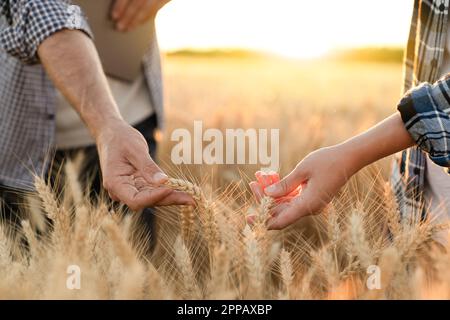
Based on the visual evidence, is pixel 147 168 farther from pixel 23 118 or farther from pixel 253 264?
pixel 23 118

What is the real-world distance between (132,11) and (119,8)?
3 centimetres

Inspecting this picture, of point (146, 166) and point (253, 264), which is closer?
point (253, 264)

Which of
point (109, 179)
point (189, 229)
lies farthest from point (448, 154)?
point (109, 179)

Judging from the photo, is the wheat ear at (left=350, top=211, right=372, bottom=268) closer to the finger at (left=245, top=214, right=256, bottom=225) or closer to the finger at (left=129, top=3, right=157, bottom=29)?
the finger at (left=245, top=214, right=256, bottom=225)

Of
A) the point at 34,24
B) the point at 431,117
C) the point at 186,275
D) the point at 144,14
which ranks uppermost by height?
the point at 144,14

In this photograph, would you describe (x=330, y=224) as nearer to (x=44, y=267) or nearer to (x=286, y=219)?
(x=286, y=219)

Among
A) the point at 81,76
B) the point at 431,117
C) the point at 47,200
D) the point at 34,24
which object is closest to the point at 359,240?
the point at 431,117

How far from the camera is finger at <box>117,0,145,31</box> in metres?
1.57

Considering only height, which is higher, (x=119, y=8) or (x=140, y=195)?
(x=119, y=8)

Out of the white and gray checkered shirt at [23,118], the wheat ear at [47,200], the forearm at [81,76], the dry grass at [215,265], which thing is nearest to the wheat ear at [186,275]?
→ the dry grass at [215,265]

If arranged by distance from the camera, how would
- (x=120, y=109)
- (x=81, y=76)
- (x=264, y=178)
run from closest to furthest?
(x=264, y=178), (x=81, y=76), (x=120, y=109)

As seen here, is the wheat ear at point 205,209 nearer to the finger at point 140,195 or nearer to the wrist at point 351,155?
the finger at point 140,195

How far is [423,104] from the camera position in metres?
0.97

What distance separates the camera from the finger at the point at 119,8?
5.15 feet
